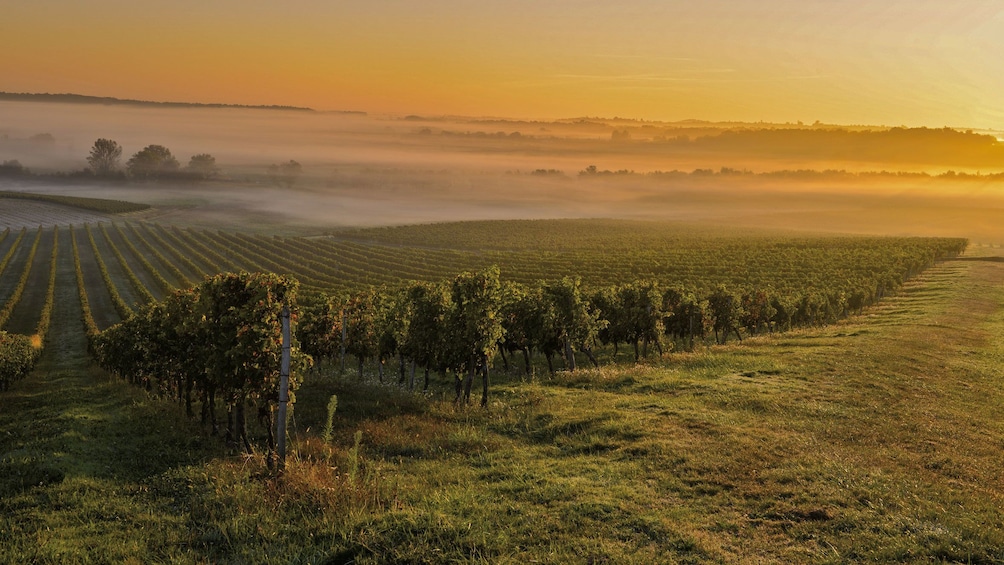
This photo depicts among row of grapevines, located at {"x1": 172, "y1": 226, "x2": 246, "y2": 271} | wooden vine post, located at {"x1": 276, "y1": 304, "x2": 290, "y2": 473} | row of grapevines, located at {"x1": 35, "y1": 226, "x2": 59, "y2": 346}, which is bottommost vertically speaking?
row of grapevines, located at {"x1": 35, "y1": 226, "x2": 59, "y2": 346}

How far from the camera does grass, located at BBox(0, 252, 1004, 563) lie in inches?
491

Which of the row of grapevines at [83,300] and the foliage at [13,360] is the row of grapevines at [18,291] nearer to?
the row of grapevines at [83,300]

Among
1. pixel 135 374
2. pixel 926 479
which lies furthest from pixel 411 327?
pixel 926 479

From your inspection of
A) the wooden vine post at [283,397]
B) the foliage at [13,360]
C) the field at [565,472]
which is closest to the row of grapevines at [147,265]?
the foliage at [13,360]

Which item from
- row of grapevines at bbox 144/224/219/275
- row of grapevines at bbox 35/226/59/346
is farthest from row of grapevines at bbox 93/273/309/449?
row of grapevines at bbox 144/224/219/275

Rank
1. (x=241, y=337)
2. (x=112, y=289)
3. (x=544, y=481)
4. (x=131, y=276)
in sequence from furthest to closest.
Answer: (x=131, y=276)
(x=112, y=289)
(x=241, y=337)
(x=544, y=481)

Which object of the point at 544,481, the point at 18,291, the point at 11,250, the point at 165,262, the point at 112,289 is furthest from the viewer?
the point at 11,250

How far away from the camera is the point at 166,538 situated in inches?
515

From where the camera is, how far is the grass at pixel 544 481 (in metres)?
12.5

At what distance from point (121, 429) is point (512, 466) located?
653 inches

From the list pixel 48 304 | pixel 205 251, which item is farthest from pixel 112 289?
pixel 205 251

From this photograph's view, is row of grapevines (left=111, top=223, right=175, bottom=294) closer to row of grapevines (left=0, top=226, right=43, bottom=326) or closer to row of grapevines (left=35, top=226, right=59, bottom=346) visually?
row of grapevines (left=35, top=226, right=59, bottom=346)

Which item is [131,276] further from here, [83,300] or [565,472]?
[565,472]

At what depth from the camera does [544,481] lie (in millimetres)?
16312
